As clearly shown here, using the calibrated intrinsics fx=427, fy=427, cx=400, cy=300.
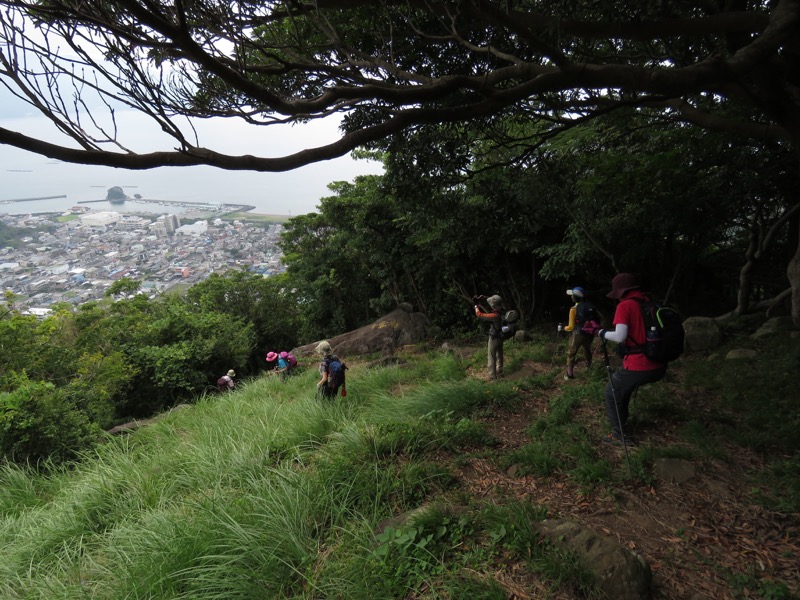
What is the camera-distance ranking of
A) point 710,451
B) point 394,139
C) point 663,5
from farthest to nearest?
point 394,139 → point 710,451 → point 663,5

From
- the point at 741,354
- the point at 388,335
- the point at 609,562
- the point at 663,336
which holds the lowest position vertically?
the point at 388,335

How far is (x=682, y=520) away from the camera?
122 inches

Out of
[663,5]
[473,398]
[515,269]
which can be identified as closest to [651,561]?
[473,398]

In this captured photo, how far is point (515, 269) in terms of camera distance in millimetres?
12586

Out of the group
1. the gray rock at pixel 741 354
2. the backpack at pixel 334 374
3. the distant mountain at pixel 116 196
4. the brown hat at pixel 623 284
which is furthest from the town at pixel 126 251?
the brown hat at pixel 623 284

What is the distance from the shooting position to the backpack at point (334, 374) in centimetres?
588

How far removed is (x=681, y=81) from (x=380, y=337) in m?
10.8

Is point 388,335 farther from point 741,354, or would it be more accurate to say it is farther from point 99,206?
point 99,206

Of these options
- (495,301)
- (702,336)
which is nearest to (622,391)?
(495,301)

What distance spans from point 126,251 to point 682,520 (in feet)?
117

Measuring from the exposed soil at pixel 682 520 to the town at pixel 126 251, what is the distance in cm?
1772

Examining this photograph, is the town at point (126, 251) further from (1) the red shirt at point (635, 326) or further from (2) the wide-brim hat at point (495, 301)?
(1) the red shirt at point (635, 326)

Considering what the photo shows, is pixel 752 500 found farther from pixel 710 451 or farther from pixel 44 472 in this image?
pixel 44 472

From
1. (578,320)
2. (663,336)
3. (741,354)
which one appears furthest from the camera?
(578,320)
